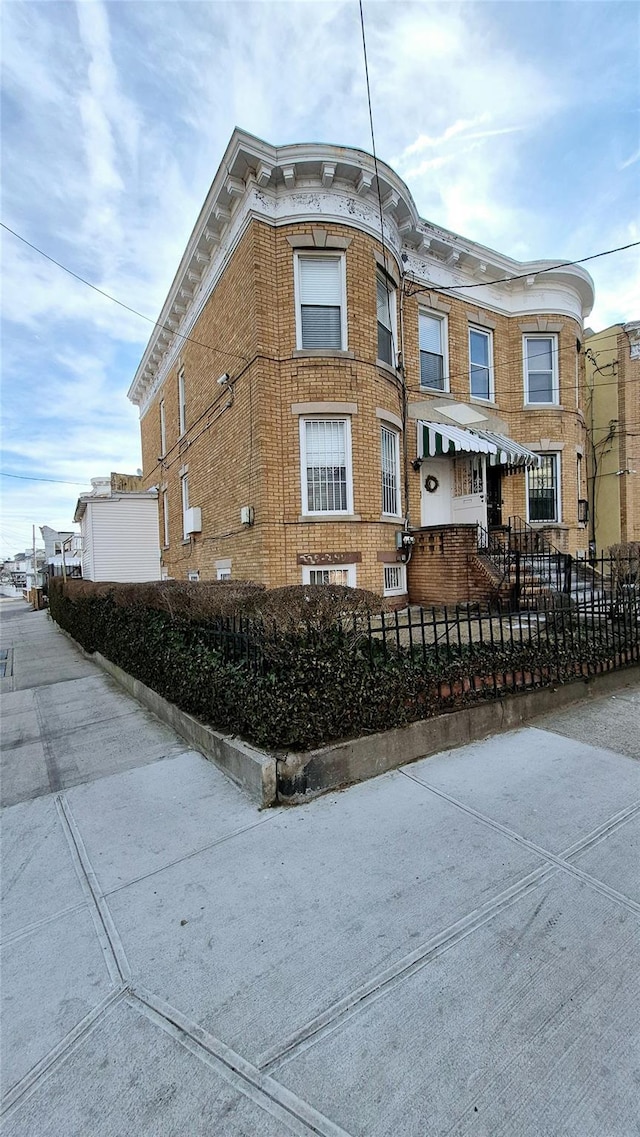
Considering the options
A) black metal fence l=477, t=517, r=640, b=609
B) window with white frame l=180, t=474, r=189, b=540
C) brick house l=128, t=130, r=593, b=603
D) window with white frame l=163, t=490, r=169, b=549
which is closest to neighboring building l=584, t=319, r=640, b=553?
brick house l=128, t=130, r=593, b=603

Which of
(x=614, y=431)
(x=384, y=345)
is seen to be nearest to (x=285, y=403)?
(x=384, y=345)

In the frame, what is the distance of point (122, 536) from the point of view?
16516mm

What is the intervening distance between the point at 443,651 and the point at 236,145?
9.19m

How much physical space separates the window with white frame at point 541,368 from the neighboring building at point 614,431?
13.1 ft

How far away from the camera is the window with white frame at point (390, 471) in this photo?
9852 millimetres

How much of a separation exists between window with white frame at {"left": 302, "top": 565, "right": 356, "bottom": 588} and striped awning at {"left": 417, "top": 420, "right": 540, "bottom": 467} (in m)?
3.25

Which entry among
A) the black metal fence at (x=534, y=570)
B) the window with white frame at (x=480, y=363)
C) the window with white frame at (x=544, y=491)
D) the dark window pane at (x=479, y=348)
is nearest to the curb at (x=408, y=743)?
the black metal fence at (x=534, y=570)

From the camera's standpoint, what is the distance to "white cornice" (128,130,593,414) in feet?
28.6

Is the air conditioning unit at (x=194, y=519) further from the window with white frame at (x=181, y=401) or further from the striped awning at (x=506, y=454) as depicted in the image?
the striped awning at (x=506, y=454)

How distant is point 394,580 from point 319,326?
493 cm

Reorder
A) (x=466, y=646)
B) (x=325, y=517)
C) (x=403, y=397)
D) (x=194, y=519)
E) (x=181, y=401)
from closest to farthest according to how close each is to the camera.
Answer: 1. (x=466, y=646)
2. (x=325, y=517)
3. (x=403, y=397)
4. (x=194, y=519)
5. (x=181, y=401)

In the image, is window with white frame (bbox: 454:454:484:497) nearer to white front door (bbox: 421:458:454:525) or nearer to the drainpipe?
white front door (bbox: 421:458:454:525)

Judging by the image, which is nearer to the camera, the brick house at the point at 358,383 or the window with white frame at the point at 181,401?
the brick house at the point at 358,383

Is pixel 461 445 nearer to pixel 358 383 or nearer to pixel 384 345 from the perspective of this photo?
pixel 358 383
